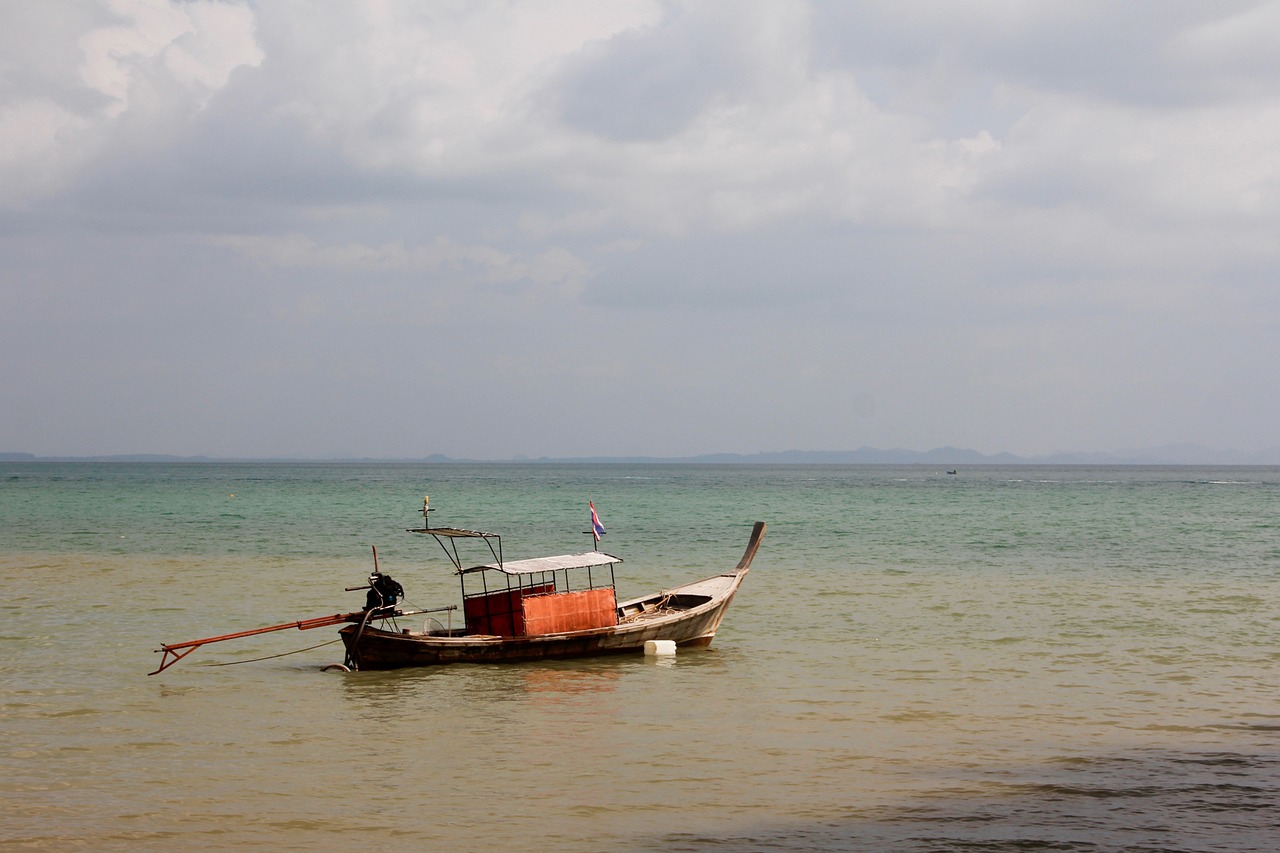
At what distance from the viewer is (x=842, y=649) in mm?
23594

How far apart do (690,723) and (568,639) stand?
5.73m

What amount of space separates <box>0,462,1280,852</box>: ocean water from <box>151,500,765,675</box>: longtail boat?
39 centimetres

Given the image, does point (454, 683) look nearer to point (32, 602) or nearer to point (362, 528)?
point (32, 602)

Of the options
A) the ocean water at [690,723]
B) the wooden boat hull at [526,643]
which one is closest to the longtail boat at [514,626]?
the wooden boat hull at [526,643]

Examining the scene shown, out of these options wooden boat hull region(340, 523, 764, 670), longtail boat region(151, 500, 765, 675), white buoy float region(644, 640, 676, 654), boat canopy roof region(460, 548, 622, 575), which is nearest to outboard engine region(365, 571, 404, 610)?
longtail boat region(151, 500, 765, 675)

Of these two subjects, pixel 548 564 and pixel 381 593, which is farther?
pixel 548 564

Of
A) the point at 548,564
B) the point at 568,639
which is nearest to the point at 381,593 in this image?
the point at 548,564

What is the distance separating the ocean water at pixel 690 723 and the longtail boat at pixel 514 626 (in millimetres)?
392

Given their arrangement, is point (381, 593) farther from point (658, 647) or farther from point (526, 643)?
point (658, 647)

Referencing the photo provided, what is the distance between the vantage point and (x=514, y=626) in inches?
866

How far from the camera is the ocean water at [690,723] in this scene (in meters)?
12.0

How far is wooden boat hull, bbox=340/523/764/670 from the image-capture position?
824 inches

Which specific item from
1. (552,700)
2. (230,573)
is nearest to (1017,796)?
(552,700)

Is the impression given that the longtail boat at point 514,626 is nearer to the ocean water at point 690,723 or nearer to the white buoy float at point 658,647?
the white buoy float at point 658,647
